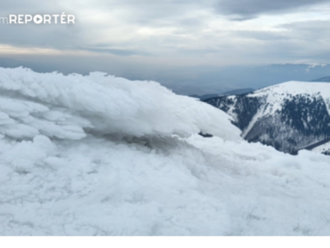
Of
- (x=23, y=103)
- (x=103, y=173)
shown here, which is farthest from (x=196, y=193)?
(x=23, y=103)

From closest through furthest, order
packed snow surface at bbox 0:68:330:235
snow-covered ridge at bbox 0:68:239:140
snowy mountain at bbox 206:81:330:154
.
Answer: packed snow surface at bbox 0:68:330:235 → snow-covered ridge at bbox 0:68:239:140 → snowy mountain at bbox 206:81:330:154

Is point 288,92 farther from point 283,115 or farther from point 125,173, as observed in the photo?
point 125,173

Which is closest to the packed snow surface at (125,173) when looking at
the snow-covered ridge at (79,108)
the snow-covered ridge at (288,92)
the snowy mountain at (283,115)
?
the snow-covered ridge at (79,108)

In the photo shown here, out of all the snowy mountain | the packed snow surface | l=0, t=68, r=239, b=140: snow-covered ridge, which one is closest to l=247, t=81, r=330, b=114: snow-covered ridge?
the snowy mountain

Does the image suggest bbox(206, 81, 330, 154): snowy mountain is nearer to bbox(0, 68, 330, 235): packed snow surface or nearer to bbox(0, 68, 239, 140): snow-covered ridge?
bbox(0, 68, 330, 235): packed snow surface

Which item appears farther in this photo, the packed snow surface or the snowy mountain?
the snowy mountain

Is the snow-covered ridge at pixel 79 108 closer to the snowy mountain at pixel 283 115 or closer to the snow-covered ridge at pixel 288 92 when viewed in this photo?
the snowy mountain at pixel 283 115
